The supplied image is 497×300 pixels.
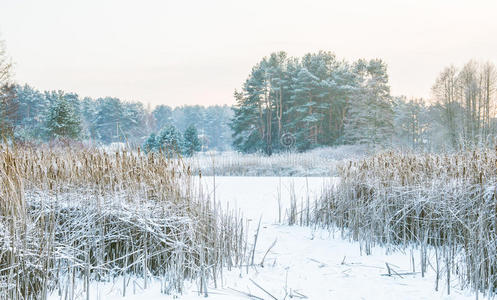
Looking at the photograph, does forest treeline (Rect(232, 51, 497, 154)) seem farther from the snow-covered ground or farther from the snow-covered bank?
the snow-covered bank

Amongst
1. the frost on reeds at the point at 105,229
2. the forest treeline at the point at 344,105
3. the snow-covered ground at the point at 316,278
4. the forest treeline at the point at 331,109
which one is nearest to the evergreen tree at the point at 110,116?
the forest treeline at the point at 331,109

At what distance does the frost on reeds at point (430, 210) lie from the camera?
2.58 metres

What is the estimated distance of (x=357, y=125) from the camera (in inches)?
928

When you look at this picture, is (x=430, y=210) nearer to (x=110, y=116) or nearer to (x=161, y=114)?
(x=110, y=116)

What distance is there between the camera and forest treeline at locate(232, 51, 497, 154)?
69.4ft

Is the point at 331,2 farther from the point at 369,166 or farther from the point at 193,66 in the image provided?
the point at 193,66

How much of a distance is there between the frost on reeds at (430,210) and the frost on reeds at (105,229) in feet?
5.80

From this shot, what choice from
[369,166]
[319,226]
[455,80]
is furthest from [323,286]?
[455,80]

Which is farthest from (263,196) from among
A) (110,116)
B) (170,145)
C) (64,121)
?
(110,116)

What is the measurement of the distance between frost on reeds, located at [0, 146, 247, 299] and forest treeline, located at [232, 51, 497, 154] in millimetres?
19640

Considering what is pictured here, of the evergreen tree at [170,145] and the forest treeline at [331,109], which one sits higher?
the forest treeline at [331,109]

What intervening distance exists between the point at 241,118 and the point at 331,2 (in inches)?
806

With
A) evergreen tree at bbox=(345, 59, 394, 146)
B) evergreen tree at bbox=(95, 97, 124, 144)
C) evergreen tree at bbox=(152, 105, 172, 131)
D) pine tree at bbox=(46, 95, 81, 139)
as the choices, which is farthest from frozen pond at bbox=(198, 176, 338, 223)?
evergreen tree at bbox=(152, 105, 172, 131)

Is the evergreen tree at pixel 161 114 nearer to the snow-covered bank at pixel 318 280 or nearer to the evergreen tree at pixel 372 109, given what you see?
the evergreen tree at pixel 372 109
